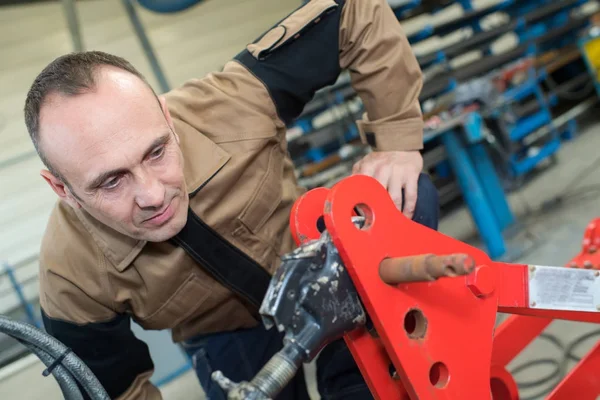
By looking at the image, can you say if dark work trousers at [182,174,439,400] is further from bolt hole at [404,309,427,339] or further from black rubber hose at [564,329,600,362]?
black rubber hose at [564,329,600,362]

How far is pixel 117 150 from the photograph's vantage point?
2.63 ft

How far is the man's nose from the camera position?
0.84 meters

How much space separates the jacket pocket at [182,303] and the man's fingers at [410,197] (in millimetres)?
457

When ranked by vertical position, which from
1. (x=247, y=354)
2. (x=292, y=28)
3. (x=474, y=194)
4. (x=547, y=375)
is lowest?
(x=547, y=375)

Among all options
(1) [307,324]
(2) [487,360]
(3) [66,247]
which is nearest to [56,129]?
(3) [66,247]

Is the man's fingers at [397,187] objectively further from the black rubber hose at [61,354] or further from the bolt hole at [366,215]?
the black rubber hose at [61,354]

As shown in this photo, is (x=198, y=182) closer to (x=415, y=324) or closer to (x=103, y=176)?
(x=103, y=176)

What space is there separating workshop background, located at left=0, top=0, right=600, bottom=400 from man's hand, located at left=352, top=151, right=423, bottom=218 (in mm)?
770

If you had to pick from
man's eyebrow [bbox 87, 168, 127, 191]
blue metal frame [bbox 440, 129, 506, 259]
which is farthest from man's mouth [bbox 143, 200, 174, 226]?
blue metal frame [bbox 440, 129, 506, 259]

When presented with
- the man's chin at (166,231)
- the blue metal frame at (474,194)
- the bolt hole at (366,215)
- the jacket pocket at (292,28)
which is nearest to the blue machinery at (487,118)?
the blue metal frame at (474,194)

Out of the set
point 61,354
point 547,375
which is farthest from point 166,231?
point 547,375

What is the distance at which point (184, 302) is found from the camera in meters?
1.11

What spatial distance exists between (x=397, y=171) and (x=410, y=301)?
462 millimetres

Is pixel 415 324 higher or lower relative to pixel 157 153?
lower
